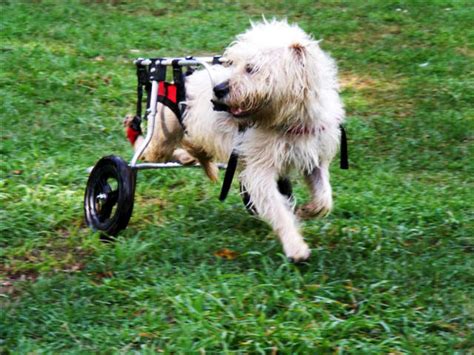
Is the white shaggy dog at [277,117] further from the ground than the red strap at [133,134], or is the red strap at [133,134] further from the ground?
the white shaggy dog at [277,117]

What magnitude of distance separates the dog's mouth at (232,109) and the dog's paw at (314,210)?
2.46 ft

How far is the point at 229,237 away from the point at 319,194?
0.67 metres

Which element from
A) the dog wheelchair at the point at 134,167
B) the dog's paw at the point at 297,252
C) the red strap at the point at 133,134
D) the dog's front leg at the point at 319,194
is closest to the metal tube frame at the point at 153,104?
the dog wheelchair at the point at 134,167

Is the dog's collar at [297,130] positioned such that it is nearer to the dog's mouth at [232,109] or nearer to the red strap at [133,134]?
the dog's mouth at [232,109]

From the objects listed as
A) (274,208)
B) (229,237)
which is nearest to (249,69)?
(274,208)

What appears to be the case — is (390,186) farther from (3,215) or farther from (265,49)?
(3,215)

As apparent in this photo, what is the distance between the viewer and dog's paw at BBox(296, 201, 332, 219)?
4793 mm

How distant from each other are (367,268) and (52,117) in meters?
4.15

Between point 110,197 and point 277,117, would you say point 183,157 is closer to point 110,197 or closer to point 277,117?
point 110,197

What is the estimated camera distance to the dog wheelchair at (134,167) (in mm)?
4844

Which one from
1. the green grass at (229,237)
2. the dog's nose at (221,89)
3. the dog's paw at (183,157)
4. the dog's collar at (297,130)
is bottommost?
the green grass at (229,237)

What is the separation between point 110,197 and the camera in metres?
5.04

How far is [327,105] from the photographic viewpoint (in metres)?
4.64

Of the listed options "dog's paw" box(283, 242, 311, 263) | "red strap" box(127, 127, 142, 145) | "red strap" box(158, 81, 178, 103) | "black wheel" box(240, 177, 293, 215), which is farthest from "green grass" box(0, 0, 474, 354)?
"red strap" box(158, 81, 178, 103)
